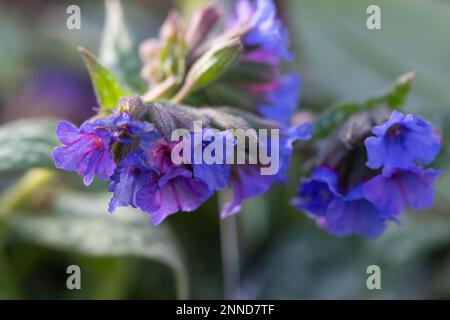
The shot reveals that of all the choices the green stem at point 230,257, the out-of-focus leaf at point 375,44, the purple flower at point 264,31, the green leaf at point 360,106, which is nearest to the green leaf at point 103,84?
the purple flower at point 264,31

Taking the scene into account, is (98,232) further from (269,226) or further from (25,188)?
(269,226)

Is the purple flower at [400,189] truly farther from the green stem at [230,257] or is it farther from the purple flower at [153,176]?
the green stem at [230,257]

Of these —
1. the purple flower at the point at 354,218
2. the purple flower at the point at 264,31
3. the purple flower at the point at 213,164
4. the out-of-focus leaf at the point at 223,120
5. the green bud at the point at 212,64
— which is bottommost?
the purple flower at the point at 354,218

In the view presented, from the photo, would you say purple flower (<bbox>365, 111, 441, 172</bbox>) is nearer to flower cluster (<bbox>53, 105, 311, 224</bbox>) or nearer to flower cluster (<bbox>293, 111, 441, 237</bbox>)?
flower cluster (<bbox>293, 111, 441, 237</bbox>)

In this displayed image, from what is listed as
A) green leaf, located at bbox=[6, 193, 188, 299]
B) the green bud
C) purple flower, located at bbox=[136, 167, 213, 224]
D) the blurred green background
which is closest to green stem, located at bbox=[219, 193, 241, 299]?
the blurred green background

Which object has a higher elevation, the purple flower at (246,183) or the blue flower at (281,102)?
the blue flower at (281,102)
